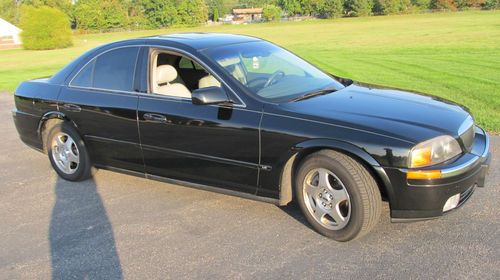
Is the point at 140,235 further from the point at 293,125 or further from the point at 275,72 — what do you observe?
the point at 275,72

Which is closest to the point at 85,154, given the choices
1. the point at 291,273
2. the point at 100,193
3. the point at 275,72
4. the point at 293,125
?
the point at 100,193

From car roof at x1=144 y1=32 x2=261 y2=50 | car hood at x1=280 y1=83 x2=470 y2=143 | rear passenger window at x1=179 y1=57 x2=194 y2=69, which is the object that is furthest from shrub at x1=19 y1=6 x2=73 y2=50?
car hood at x1=280 y1=83 x2=470 y2=143

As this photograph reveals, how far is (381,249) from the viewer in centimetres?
366

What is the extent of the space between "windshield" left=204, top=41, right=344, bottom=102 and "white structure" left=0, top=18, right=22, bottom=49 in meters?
56.8

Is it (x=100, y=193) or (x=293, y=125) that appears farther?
(x=100, y=193)

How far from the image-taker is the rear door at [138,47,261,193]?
4.12 m

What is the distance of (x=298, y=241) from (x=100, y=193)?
93.7 inches

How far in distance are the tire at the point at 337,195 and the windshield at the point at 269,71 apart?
735 millimetres

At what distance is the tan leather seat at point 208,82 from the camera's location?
178 inches

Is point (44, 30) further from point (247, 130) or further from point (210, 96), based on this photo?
point (247, 130)

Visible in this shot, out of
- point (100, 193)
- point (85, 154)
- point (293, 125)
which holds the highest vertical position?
point (293, 125)

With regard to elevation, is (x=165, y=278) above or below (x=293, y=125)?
below

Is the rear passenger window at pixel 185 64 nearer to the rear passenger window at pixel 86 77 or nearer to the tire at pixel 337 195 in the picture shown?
the rear passenger window at pixel 86 77

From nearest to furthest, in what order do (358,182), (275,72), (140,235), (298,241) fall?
(358,182) < (298,241) < (140,235) < (275,72)
